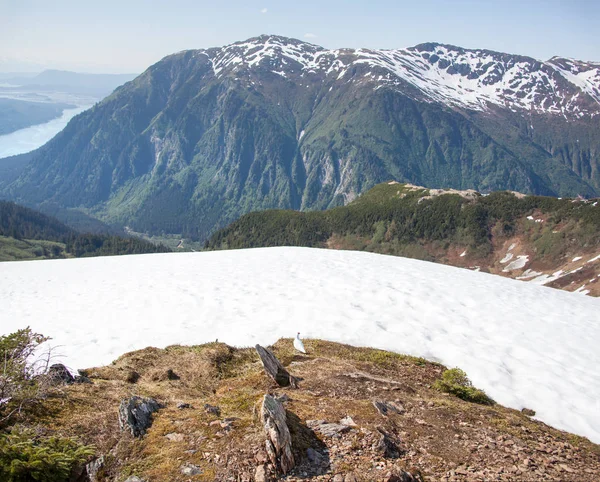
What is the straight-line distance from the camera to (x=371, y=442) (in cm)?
898

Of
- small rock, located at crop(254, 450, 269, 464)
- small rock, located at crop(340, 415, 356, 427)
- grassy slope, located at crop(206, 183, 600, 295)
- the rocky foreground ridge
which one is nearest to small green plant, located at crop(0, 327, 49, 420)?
the rocky foreground ridge

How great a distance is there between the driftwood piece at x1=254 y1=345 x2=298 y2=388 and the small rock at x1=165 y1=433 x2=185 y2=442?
4.19 m

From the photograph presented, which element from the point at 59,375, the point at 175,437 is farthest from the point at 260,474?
the point at 59,375

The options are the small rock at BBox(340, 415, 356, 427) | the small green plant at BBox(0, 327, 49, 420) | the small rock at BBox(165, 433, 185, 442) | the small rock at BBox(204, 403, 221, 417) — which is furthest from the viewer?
the small rock at BBox(204, 403, 221, 417)

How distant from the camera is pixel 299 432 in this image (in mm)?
9125

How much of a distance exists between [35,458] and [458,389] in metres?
13.0

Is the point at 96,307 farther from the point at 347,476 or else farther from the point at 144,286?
the point at 347,476

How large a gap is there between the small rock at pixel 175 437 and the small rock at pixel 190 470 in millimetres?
1018

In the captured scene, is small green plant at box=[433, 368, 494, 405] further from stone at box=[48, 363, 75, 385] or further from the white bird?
stone at box=[48, 363, 75, 385]

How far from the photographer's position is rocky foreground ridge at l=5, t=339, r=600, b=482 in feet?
26.7

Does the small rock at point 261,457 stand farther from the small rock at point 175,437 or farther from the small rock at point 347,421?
the small rock at point 347,421

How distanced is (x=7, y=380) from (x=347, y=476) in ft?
26.8

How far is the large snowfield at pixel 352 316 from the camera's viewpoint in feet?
56.4

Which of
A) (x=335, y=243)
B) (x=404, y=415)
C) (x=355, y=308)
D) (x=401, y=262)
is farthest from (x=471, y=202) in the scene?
(x=404, y=415)
